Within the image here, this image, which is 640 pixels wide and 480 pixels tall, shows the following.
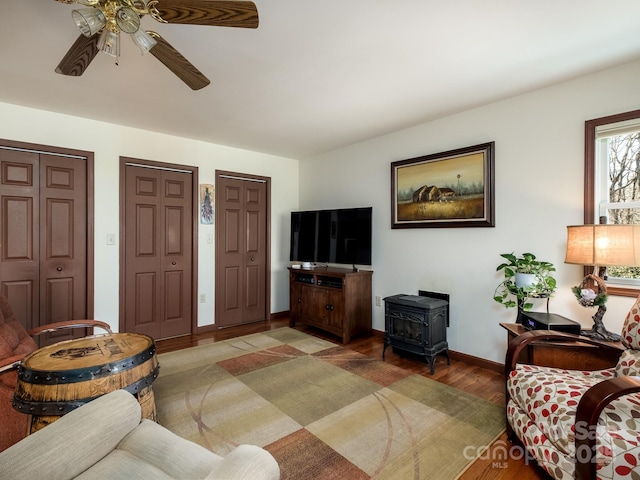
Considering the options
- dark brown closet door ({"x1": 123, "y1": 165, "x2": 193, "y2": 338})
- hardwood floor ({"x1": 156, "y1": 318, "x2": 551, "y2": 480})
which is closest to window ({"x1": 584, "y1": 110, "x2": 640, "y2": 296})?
hardwood floor ({"x1": 156, "y1": 318, "x2": 551, "y2": 480})

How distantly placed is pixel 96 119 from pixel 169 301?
2.14 metres

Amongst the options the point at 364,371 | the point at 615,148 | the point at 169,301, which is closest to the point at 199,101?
the point at 169,301

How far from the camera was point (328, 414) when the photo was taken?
2.11 m

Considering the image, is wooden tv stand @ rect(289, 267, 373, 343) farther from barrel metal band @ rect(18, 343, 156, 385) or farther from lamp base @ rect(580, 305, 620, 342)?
barrel metal band @ rect(18, 343, 156, 385)

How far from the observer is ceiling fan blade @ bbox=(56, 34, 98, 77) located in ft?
4.93

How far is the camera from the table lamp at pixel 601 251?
176 centimetres

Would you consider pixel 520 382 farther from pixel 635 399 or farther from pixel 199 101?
pixel 199 101

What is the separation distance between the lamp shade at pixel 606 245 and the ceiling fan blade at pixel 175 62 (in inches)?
96.9

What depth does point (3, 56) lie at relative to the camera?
2.07 meters

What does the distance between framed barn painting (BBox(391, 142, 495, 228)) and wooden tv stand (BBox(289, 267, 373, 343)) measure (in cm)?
85

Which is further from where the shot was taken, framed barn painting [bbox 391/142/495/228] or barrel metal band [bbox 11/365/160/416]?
framed barn painting [bbox 391/142/495/228]

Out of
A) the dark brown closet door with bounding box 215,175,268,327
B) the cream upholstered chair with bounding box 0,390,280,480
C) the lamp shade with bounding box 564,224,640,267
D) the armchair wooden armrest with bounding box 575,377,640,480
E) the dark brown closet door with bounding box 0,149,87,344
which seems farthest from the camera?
the dark brown closet door with bounding box 215,175,268,327

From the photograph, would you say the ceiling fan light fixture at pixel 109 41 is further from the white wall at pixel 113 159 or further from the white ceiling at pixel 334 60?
the white wall at pixel 113 159

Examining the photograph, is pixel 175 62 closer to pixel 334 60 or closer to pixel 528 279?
pixel 334 60
